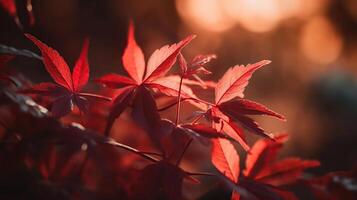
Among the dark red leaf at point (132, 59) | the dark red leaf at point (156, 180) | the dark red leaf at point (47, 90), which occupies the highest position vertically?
the dark red leaf at point (132, 59)

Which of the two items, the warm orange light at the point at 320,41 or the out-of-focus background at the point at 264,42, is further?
the warm orange light at the point at 320,41

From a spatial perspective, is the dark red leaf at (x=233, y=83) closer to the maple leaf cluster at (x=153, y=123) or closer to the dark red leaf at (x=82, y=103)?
the maple leaf cluster at (x=153, y=123)

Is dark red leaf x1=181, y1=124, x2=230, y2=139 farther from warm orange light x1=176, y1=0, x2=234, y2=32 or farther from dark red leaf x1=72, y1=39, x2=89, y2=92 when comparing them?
warm orange light x1=176, y1=0, x2=234, y2=32

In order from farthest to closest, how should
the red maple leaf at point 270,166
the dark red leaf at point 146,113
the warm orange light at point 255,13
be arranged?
the warm orange light at point 255,13 < the red maple leaf at point 270,166 < the dark red leaf at point 146,113

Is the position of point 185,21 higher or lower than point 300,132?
higher

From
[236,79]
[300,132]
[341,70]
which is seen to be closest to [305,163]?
[236,79]

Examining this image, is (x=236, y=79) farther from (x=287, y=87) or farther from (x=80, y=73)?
(x=287, y=87)

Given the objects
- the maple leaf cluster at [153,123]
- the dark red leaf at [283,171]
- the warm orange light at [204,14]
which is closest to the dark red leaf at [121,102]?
the maple leaf cluster at [153,123]
